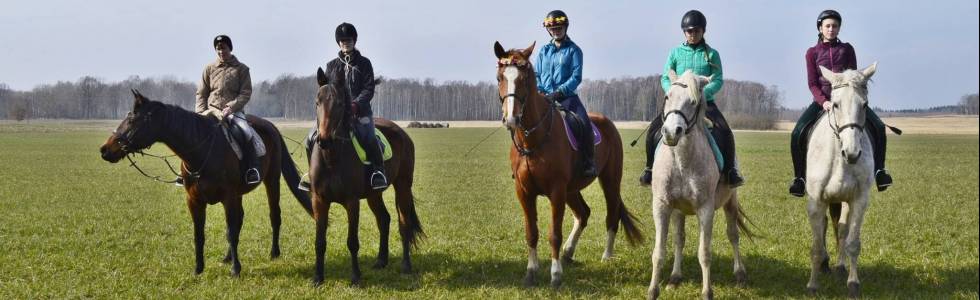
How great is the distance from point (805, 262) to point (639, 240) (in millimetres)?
2000

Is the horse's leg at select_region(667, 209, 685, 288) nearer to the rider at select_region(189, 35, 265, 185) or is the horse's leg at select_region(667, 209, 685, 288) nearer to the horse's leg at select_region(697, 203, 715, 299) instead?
the horse's leg at select_region(697, 203, 715, 299)

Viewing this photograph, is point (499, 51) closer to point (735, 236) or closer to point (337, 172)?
point (337, 172)

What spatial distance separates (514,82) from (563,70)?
1489mm

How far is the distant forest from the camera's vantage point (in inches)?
2186

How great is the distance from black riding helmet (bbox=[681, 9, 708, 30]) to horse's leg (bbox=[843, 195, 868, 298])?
2213 mm

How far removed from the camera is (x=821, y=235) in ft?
21.8

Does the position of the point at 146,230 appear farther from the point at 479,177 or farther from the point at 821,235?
the point at 479,177

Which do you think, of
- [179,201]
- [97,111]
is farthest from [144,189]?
[97,111]

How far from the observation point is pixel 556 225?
7098mm

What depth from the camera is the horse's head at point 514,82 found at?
627cm

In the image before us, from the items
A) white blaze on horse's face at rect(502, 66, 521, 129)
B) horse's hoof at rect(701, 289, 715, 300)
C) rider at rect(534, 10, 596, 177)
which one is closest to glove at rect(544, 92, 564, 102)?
rider at rect(534, 10, 596, 177)

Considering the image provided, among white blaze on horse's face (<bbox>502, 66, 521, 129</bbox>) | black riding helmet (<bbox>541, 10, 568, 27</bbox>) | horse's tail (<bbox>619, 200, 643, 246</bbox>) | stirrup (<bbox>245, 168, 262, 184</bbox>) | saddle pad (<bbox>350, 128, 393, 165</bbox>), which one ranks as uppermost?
black riding helmet (<bbox>541, 10, 568, 27</bbox>)

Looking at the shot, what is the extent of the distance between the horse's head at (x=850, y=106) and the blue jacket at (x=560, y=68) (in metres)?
2.57

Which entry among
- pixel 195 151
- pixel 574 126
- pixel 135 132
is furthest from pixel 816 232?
pixel 135 132
